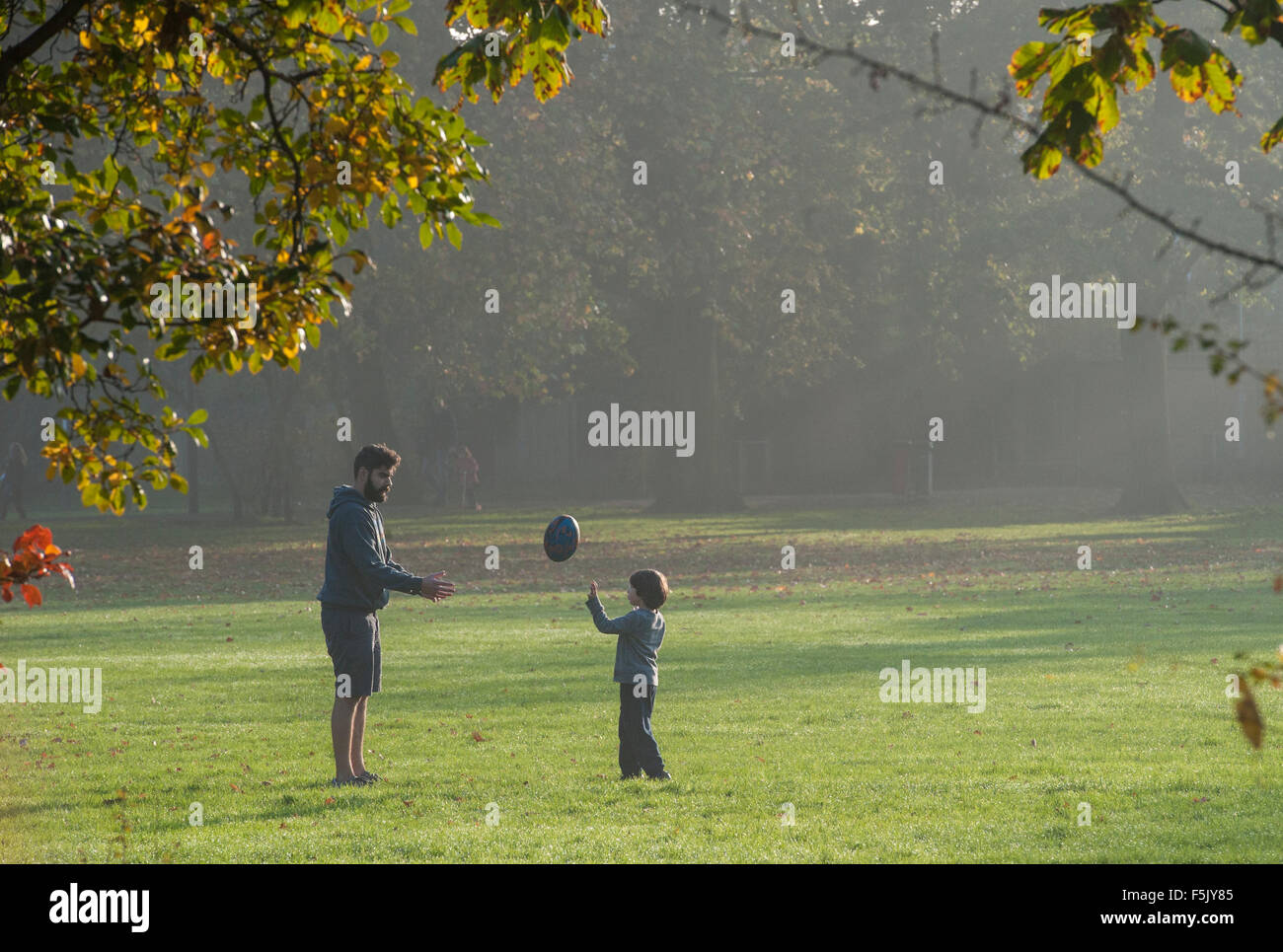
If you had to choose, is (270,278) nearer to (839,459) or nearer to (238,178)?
(238,178)

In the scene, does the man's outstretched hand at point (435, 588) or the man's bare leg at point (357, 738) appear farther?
the man's bare leg at point (357, 738)

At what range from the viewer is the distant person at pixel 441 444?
3984cm

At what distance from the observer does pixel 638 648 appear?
883 centimetres

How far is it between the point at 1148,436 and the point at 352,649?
105 feet

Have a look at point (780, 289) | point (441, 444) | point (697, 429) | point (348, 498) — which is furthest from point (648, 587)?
point (441, 444)

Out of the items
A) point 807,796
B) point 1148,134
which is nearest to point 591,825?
point 807,796

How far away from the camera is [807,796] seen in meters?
8.62

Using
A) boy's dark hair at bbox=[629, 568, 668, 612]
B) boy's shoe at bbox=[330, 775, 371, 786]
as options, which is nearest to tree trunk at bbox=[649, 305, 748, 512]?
boy's dark hair at bbox=[629, 568, 668, 612]

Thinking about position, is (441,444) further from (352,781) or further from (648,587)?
(648,587)

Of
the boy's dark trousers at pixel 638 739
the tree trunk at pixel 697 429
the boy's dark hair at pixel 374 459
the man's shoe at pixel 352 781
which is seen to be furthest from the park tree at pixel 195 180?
the tree trunk at pixel 697 429

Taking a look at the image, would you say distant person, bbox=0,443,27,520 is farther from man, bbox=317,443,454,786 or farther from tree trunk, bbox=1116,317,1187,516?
man, bbox=317,443,454,786

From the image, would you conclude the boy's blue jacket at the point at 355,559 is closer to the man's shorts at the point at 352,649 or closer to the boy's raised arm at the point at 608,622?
the man's shorts at the point at 352,649

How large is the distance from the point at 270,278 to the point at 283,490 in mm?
29275

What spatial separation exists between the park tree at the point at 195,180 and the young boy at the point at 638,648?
9.29ft
